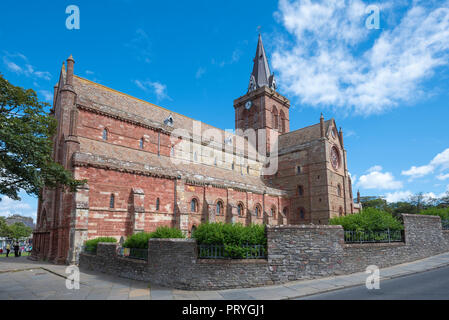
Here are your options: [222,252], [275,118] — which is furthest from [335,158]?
[222,252]

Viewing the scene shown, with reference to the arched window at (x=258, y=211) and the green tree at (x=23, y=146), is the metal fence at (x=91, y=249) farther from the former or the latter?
the arched window at (x=258, y=211)

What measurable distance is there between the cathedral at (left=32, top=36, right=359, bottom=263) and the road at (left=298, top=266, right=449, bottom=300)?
1580 centimetres

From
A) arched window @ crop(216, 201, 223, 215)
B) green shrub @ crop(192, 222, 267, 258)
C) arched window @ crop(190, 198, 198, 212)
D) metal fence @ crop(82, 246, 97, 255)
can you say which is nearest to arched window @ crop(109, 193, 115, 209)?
metal fence @ crop(82, 246, 97, 255)

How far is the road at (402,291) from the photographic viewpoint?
31.4 ft

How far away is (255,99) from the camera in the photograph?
4772cm

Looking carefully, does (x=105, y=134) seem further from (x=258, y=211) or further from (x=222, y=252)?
(x=258, y=211)

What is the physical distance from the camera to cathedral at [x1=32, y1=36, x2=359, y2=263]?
21953mm

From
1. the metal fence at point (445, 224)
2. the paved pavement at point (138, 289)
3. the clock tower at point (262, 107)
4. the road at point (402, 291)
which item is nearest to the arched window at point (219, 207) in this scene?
the paved pavement at point (138, 289)

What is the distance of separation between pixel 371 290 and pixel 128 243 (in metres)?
11.9

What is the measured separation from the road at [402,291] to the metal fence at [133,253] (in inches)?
307

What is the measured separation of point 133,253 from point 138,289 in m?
3.32

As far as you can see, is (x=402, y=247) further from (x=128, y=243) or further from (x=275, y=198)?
(x=275, y=198)

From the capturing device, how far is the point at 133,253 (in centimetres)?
1534

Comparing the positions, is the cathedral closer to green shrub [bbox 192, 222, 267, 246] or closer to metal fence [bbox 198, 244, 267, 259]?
green shrub [bbox 192, 222, 267, 246]
